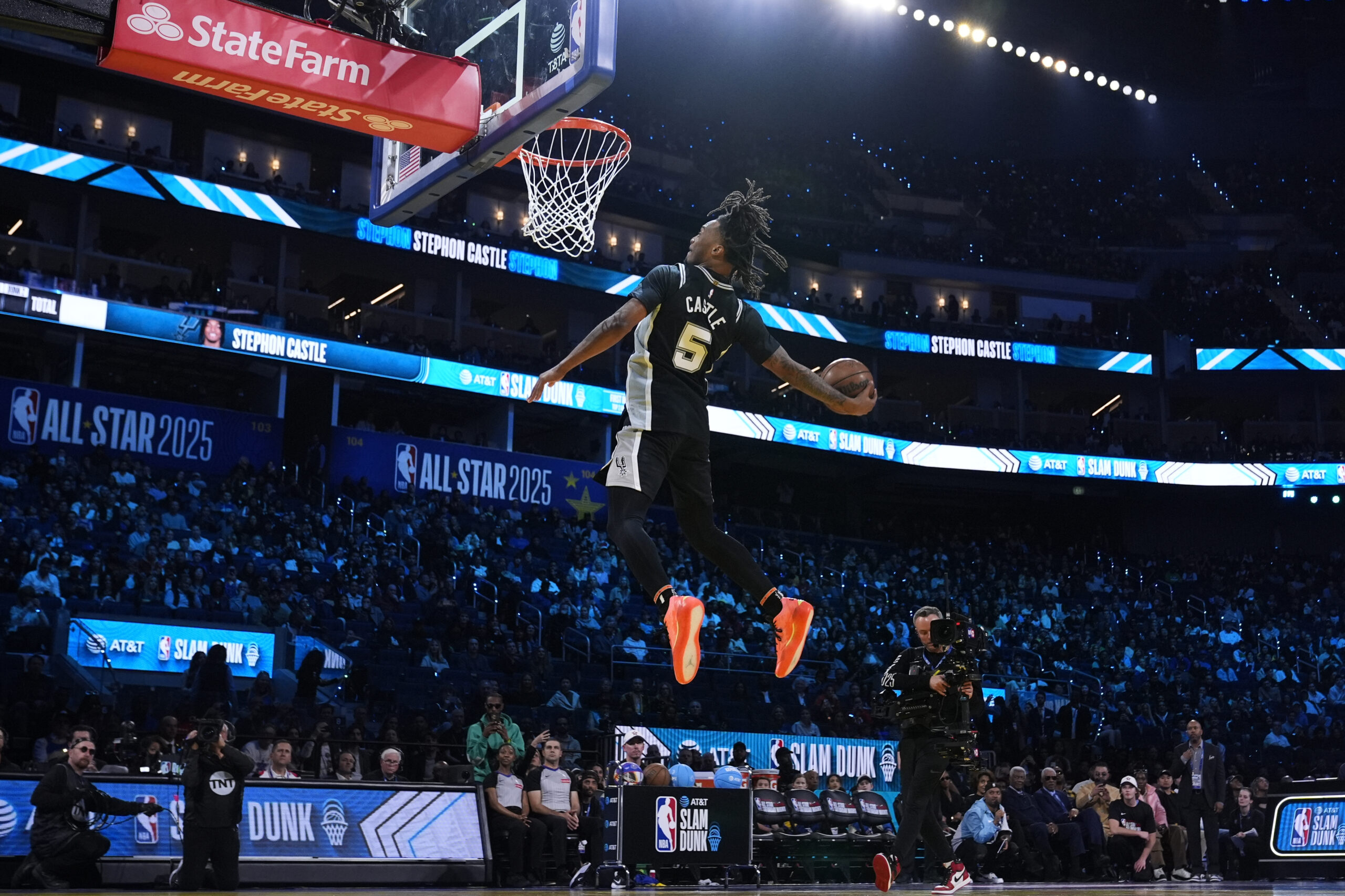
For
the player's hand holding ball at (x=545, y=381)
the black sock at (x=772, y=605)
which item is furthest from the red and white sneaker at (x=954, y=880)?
the player's hand holding ball at (x=545, y=381)

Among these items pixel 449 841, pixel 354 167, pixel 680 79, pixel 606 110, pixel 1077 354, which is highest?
pixel 680 79

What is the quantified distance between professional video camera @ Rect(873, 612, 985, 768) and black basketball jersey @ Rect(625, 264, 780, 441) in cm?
303

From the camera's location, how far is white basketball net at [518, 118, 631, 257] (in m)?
12.0

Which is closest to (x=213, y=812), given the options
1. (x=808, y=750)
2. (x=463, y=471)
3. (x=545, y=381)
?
(x=545, y=381)

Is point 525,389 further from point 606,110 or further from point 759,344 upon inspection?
point 759,344

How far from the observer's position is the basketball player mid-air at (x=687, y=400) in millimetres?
5492

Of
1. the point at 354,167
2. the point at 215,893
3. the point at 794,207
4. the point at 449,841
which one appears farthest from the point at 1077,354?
the point at 215,893

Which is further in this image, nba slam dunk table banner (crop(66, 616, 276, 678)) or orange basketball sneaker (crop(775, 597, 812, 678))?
nba slam dunk table banner (crop(66, 616, 276, 678))

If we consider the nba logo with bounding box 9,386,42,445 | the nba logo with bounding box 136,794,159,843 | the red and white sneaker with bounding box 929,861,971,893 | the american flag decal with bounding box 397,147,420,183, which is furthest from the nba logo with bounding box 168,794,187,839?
the nba logo with bounding box 9,386,42,445

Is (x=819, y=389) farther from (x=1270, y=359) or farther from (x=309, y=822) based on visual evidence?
(x=1270, y=359)

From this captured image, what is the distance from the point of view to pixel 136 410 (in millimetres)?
27938

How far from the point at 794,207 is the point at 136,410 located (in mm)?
22791

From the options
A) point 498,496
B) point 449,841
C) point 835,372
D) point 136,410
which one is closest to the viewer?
point 835,372

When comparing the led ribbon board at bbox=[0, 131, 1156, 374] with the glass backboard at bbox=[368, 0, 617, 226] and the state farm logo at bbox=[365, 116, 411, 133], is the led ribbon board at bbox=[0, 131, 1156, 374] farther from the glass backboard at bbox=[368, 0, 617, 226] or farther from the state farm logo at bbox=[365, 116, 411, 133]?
the state farm logo at bbox=[365, 116, 411, 133]
